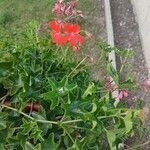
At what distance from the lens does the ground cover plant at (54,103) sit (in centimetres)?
198

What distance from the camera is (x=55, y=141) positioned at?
88.4 inches

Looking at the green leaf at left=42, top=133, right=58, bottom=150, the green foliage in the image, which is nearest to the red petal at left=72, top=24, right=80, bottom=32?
the green foliage

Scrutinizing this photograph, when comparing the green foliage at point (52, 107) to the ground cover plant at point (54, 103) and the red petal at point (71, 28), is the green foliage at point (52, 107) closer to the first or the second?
the ground cover plant at point (54, 103)

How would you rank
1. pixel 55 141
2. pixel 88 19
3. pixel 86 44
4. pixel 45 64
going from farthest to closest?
pixel 88 19 → pixel 86 44 → pixel 45 64 → pixel 55 141

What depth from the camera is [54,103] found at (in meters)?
1.99

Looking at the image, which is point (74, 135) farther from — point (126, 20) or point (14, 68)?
point (126, 20)

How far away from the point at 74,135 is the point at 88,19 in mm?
3686

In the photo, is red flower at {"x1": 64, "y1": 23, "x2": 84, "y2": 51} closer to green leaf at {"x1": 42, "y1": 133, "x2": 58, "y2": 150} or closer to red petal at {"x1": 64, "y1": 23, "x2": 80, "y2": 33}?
red petal at {"x1": 64, "y1": 23, "x2": 80, "y2": 33}

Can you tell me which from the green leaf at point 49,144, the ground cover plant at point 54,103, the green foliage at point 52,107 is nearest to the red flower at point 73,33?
the ground cover plant at point 54,103

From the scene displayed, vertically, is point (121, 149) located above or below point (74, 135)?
below

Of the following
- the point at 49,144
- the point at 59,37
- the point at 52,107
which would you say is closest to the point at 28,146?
the point at 49,144

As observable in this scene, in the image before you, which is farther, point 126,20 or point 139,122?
point 126,20

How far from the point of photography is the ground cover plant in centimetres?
198

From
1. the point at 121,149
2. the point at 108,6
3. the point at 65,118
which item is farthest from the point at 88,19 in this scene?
the point at 65,118
